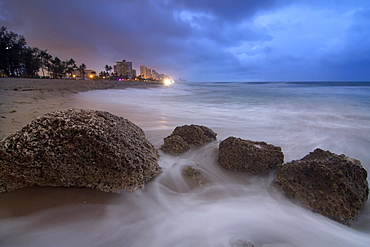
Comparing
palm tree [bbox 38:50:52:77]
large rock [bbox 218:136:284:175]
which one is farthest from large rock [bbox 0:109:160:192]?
palm tree [bbox 38:50:52:77]

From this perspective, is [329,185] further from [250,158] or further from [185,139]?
[185,139]

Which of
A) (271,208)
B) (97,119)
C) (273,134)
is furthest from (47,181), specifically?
(273,134)

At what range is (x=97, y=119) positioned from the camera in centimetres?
195

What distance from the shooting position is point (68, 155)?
5.73 feet

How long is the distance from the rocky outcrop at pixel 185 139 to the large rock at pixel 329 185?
1.53m

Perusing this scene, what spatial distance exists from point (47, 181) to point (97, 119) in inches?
30.6

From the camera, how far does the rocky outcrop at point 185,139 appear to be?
10.3ft

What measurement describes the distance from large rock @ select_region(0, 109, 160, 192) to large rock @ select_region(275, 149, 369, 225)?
1972mm

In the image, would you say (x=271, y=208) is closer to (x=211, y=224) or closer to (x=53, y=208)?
(x=211, y=224)

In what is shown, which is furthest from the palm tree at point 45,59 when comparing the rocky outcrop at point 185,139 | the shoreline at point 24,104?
the rocky outcrop at point 185,139

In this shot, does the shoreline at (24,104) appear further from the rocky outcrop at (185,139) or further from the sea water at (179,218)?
the rocky outcrop at (185,139)

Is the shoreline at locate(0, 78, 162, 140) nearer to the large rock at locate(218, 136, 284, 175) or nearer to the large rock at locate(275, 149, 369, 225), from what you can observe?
the large rock at locate(218, 136, 284, 175)

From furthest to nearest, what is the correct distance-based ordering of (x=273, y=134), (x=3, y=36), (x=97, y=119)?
(x=3, y=36) → (x=273, y=134) → (x=97, y=119)

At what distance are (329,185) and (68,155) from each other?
2854 millimetres
